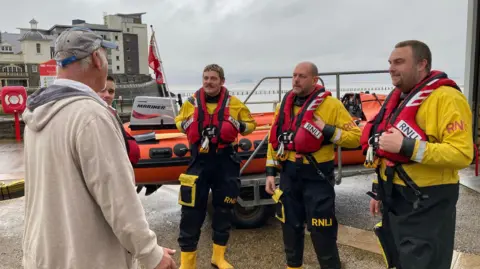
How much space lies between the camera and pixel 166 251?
5.27ft

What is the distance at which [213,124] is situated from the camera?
343 centimetres

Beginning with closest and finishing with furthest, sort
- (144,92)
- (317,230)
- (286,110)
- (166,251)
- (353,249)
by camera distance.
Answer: (166,251) < (317,230) < (286,110) < (353,249) < (144,92)

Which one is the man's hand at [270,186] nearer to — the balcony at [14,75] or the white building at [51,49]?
the white building at [51,49]

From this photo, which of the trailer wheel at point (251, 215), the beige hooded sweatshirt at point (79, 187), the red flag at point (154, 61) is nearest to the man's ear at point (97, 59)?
the beige hooded sweatshirt at point (79, 187)

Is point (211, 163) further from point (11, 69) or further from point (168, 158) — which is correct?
point (11, 69)

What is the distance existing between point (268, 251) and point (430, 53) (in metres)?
2.37

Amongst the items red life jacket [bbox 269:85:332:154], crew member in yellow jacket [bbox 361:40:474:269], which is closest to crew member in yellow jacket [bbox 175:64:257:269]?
red life jacket [bbox 269:85:332:154]

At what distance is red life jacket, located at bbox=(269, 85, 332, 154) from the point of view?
2912 millimetres

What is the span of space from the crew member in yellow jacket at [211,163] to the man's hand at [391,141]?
1.52m

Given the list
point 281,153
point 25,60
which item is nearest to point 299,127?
point 281,153

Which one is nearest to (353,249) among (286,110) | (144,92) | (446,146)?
(286,110)

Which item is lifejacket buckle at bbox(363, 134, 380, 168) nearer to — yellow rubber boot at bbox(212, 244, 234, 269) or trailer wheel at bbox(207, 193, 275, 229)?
yellow rubber boot at bbox(212, 244, 234, 269)

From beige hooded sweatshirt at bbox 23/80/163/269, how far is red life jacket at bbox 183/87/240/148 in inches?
75.1

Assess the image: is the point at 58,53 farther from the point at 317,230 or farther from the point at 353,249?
the point at 353,249
